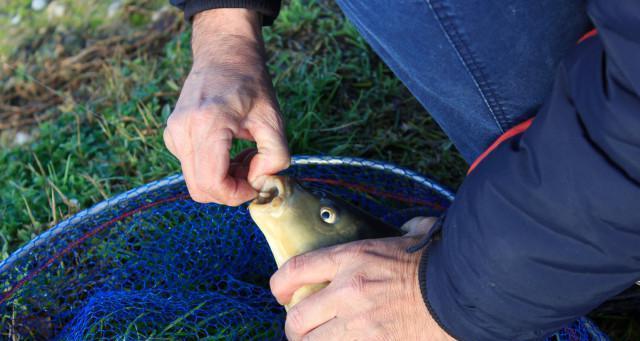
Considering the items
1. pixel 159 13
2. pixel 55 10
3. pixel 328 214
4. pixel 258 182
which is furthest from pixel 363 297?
pixel 55 10

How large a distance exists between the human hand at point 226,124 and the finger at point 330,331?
0.37m

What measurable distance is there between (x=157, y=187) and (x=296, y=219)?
57cm

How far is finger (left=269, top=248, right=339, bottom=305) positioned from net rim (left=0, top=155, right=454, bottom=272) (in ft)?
1.81

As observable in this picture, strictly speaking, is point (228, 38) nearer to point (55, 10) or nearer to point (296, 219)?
point (296, 219)

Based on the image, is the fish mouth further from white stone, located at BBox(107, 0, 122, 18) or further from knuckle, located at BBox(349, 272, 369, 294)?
white stone, located at BBox(107, 0, 122, 18)

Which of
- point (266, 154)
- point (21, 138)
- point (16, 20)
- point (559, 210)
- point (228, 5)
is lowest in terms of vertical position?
point (21, 138)

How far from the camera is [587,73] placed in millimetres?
1058

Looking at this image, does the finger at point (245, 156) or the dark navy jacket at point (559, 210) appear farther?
the finger at point (245, 156)

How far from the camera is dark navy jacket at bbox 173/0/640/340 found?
0.99 m

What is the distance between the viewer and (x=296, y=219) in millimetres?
1501

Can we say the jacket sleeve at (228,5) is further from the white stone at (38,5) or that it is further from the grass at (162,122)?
the white stone at (38,5)

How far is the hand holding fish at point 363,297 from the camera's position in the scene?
1.33m

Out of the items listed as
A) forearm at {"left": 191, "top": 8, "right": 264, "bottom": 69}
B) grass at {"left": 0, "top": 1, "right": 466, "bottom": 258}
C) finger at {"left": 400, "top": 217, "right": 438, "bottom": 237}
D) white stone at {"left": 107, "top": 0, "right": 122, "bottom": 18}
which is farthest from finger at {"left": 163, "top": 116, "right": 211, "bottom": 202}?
white stone at {"left": 107, "top": 0, "right": 122, "bottom": 18}

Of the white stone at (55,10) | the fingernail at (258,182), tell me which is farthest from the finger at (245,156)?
the white stone at (55,10)
